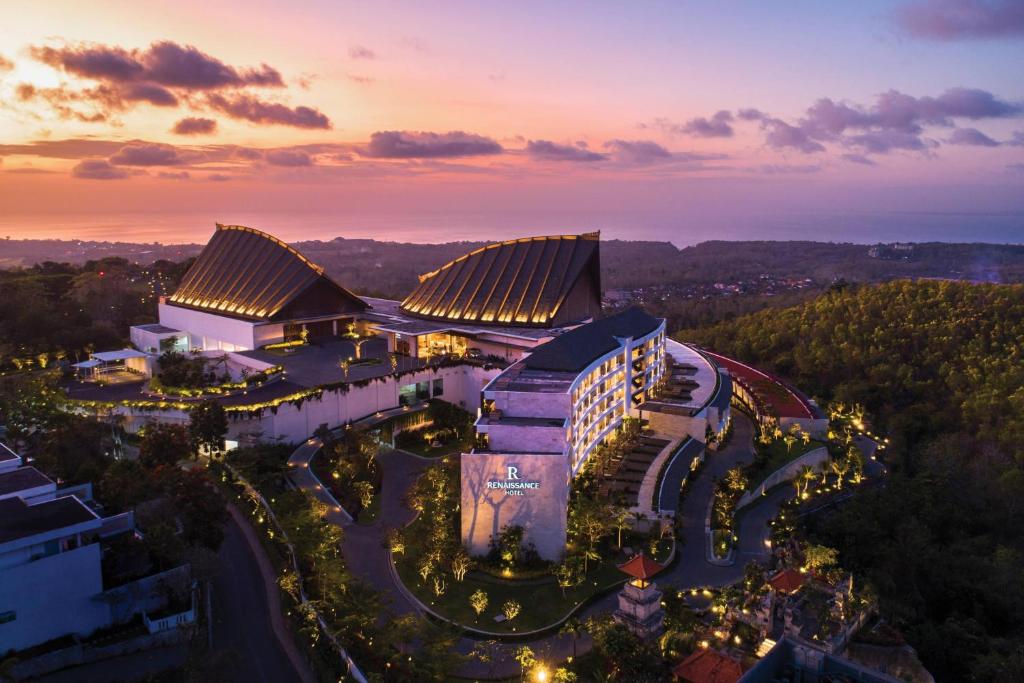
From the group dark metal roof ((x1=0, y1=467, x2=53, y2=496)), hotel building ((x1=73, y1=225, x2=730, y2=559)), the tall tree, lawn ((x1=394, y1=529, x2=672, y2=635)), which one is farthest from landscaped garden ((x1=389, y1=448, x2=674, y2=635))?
dark metal roof ((x1=0, y1=467, x2=53, y2=496))

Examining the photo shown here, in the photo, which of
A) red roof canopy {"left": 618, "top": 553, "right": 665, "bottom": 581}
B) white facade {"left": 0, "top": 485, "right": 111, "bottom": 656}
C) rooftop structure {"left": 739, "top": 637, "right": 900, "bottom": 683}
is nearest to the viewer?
rooftop structure {"left": 739, "top": 637, "right": 900, "bottom": 683}

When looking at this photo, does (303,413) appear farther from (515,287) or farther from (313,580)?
(515,287)

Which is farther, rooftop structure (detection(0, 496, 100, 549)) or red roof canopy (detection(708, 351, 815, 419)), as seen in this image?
red roof canopy (detection(708, 351, 815, 419))

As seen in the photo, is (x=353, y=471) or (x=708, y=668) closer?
→ (x=708, y=668)

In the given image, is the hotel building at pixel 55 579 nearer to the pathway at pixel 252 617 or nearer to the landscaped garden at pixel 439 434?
the pathway at pixel 252 617

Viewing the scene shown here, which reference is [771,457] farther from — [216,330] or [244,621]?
[216,330]

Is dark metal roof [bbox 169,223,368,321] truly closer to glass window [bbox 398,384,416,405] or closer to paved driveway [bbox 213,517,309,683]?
glass window [bbox 398,384,416,405]

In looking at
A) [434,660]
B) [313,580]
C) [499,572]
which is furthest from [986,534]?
[313,580]

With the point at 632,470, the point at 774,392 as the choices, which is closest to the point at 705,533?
the point at 632,470
